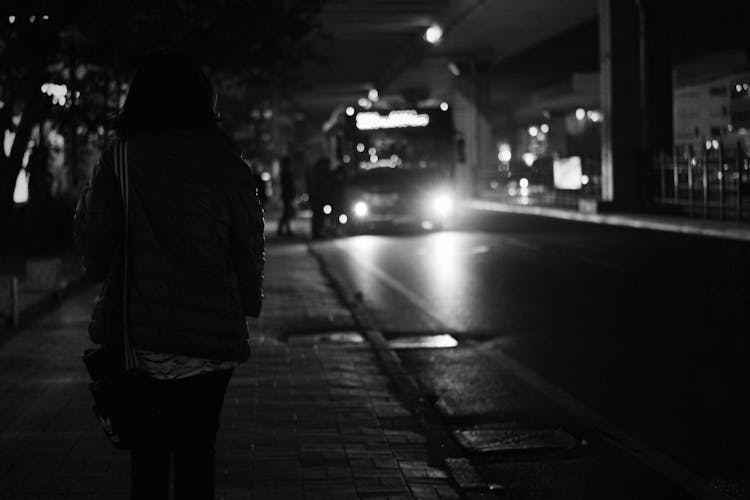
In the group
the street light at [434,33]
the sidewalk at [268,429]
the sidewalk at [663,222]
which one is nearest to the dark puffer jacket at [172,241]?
the sidewalk at [268,429]

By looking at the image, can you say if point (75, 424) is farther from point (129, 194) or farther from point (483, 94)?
point (483, 94)

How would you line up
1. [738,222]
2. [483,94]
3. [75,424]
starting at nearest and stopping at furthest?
[75,424]
[738,222]
[483,94]

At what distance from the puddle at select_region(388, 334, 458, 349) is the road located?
134 millimetres

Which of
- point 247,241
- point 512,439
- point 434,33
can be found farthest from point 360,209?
point 247,241

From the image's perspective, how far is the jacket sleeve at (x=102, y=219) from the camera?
4.04 metres

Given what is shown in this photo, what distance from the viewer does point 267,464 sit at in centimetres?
668

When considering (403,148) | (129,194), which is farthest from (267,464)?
(403,148)

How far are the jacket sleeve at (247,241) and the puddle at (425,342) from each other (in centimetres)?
783

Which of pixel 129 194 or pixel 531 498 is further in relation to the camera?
pixel 531 498

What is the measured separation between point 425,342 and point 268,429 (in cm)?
473

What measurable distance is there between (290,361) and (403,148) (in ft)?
93.7

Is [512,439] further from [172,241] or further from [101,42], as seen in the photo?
[101,42]

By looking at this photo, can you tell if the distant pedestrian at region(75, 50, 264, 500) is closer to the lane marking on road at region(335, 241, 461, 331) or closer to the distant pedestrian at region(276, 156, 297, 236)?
the lane marking on road at region(335, 241, 461, 331)

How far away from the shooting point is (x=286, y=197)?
34062 mm
